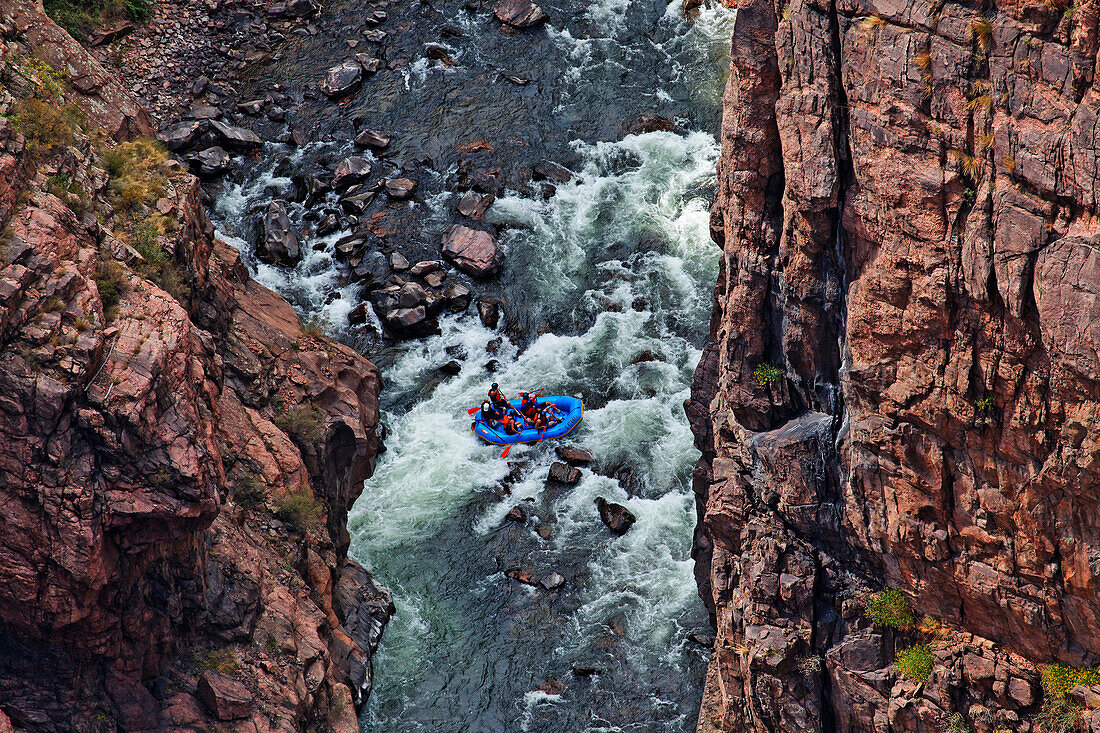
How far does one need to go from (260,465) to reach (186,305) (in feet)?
11.6

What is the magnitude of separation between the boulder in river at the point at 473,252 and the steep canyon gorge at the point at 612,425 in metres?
0.25

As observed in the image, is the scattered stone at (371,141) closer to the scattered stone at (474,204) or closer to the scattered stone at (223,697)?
the scattered stone at (474,204)

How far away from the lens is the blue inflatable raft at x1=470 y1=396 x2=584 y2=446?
2634 cm

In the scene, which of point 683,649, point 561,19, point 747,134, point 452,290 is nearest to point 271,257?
point 452,290

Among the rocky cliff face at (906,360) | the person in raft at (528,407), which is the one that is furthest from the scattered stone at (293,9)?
the rocky cliff face at (906,360)

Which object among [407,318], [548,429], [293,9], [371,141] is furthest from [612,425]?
[293,9]

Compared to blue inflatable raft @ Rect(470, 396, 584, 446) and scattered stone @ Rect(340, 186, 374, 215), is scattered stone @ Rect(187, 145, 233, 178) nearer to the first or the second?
scattered stone @ Rect(340, 186, 374, 215)

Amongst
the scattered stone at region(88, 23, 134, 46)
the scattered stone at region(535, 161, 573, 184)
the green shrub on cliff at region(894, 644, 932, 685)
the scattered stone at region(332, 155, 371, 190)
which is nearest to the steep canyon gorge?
the green shrub on cliff at region(894, 644, 932, 685)

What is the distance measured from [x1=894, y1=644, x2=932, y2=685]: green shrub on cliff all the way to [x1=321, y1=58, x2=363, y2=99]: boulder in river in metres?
26.5

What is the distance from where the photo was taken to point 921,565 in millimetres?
15148

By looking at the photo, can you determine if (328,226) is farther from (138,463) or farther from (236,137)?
(138,463)

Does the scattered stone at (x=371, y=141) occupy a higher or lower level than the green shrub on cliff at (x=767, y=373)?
higher

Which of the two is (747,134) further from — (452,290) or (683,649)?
(452,290)

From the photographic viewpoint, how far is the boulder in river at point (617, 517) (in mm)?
24484
